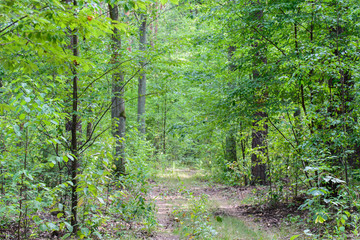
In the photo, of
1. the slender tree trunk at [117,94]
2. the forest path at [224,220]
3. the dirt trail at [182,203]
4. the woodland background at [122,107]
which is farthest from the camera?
the dirt trail at [182,203]

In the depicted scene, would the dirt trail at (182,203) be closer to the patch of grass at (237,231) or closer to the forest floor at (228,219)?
the forest floor at (228,219)

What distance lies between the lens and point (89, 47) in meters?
5.32

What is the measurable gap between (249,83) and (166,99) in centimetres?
1386

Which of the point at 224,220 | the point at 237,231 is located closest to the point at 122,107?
the point at 224,220

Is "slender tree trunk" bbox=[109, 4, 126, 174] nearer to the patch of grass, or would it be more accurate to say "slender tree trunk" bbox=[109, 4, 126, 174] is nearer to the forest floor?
the forest floor

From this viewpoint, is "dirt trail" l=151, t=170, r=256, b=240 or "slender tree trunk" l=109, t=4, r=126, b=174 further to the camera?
"dirt trail" l=151, t=170, r=256, b=240

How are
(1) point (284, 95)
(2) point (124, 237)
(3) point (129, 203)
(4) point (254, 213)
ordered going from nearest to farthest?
(2) point (124, 237) → (3) point (129, 203) → (1) point (284, 95) → (4) point (254, 213)

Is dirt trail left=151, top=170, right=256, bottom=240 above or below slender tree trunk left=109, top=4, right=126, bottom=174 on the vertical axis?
below

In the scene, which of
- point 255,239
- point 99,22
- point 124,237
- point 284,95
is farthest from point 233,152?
point 99,22

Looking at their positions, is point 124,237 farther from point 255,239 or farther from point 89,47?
point 89,47

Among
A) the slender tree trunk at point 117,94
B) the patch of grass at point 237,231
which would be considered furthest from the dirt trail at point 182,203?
the slender tree trunk at point 117,94

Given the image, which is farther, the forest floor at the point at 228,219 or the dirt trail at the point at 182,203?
the dirt trail at the point at 182,203

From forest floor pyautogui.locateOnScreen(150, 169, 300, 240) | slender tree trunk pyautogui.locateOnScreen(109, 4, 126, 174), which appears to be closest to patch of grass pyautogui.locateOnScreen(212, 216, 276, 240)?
forest floor pyautogui.locateOnScreen(150, 169, 300, 240)

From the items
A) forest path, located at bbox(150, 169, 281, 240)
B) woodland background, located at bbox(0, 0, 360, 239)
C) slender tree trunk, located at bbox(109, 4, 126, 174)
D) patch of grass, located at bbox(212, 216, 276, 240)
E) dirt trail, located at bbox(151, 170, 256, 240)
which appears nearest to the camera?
woodland background, located at bbox(0, 0, 360, 239)
